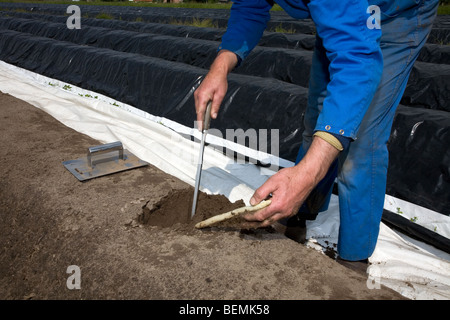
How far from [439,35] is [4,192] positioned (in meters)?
5.53

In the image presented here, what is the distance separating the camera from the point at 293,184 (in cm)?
99

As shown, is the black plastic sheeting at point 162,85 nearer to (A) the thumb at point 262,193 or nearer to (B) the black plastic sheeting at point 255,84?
(B) the black plastic sheeting at point 255,84

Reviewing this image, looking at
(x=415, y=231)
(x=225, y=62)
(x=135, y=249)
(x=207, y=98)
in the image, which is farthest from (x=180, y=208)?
(x=415, y=231)

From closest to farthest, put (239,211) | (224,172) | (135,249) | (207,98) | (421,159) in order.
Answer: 1. (239,211)
2. (135,249)
3. (207,98)
4. (421,159)
5. (224,172)

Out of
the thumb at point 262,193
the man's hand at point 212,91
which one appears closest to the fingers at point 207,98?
the man's hand at point 212,91

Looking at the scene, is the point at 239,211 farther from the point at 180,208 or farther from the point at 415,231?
the point at 415,231

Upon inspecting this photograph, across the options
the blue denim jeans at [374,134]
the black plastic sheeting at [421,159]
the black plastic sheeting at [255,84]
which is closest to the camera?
the blue denim jeans at [374,134]

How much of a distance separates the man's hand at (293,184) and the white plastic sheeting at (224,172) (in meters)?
0.46

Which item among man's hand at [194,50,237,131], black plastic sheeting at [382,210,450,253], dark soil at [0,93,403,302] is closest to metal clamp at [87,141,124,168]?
dark soil at [0,93,403,302]

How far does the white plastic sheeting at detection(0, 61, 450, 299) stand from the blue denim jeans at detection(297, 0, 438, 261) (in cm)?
24

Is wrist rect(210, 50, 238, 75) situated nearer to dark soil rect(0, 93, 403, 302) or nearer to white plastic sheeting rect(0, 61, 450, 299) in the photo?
dark soil rect(0, 93, 403, 302)

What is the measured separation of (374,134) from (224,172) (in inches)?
50.6

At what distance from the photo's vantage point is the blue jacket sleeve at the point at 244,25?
1.62 metres
